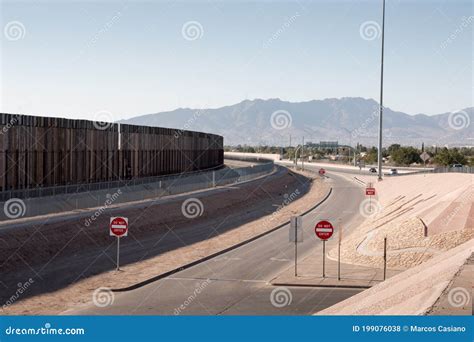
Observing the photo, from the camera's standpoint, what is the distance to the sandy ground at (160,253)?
21713 mm

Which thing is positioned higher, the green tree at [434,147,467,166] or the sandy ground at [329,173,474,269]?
the green tree at [434,147,467,166]

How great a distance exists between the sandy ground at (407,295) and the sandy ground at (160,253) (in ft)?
28.3

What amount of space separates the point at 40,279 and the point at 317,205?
114 feet

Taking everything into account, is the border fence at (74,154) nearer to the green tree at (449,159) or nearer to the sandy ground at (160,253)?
the sandy ground at (160,253)

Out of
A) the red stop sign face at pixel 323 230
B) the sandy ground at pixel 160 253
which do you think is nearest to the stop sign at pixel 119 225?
the sandy ground at pixel 160 253

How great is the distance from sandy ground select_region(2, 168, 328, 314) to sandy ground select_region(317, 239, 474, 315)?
862cm

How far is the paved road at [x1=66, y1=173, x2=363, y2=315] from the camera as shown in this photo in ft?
65.7

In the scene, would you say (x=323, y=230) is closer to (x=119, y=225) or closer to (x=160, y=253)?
(x=119, y=225)

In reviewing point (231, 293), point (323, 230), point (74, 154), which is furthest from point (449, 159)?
point (231, 293)

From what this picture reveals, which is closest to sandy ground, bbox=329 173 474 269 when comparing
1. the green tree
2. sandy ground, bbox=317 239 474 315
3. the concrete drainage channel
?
sandy ground, bbox=317 239 474 315

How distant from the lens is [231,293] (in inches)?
889

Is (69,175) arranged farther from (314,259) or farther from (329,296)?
(329,296)

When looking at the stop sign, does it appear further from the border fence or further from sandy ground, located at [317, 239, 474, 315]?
sandy ground, located at [317, 239, 474, 315]

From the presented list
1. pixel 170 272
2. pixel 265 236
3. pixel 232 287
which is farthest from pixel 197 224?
pixel 232 287
